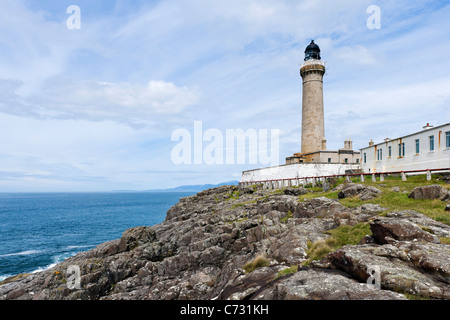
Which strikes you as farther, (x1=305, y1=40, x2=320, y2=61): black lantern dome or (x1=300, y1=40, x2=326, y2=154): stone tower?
(x1=305, y1=40, x2=320, y2=61): black lantern dome

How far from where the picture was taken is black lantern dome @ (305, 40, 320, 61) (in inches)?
2298

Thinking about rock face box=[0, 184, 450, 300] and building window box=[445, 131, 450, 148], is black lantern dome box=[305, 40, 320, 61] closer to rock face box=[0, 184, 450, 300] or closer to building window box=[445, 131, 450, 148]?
building window box=[445, 131, 450, 148]

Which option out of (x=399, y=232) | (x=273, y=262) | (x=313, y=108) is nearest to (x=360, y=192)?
(x=399, y=232)

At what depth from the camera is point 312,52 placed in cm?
5850

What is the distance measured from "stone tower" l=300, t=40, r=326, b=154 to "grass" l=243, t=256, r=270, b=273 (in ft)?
144

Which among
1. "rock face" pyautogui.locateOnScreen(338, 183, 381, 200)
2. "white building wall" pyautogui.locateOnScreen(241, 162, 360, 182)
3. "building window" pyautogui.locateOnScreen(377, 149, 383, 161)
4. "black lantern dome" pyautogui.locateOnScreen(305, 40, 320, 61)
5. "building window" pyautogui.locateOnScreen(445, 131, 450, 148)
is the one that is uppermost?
"black lantern dome" pyautogui.locateOnScreen(305, 40, 320, 61)

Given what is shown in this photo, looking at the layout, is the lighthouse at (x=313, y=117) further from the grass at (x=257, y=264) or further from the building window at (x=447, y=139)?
the grass at (x=257, y=264)

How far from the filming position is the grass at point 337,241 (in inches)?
537

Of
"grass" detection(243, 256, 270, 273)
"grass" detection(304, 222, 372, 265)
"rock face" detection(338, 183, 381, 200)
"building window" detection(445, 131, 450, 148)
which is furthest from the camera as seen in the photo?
"building window" detection(445, 131, 450, 148)

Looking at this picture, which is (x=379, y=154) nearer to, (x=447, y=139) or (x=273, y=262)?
(x=447, y=139)

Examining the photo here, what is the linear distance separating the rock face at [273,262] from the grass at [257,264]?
0.87 feet

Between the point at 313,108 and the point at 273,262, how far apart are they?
4651 cm

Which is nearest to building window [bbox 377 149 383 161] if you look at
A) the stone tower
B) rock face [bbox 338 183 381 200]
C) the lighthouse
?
the lighthouse
